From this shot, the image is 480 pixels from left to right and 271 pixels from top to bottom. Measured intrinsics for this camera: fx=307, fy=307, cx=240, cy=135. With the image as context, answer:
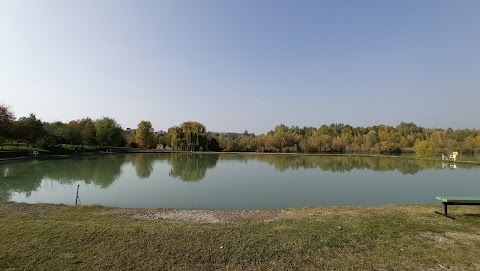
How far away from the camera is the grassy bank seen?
19.0 feet

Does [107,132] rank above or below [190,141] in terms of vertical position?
above

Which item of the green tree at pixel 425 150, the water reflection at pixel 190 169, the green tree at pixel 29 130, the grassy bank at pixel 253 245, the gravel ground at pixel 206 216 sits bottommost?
the water reflection at pixel 190 169

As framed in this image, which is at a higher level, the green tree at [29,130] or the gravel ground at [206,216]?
the green tree at [29,130]

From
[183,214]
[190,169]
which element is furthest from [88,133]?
[183,214]

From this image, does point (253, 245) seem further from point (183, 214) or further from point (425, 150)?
point (425, 150)

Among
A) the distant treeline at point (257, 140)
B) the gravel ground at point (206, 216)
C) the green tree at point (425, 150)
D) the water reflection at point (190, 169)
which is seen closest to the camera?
the gravel ground at point (206, 216)

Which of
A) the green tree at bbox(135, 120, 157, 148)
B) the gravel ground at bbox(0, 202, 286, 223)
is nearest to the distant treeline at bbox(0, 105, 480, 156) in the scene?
the green tree at bbox(135, 120, 157, 148)

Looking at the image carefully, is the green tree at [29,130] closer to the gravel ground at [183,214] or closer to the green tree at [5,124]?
the green tree at [5,124]

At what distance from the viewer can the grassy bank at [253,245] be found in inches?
228

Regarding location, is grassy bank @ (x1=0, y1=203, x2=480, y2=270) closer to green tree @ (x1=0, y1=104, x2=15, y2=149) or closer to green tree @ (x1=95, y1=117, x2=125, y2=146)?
green tree @ (x1=0, y1=104, x2=15, y2=149)

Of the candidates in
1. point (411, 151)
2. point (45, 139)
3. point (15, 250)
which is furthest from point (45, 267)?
point (411, 151)

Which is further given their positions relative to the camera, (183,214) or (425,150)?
(425,150)

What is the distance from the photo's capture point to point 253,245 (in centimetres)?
677

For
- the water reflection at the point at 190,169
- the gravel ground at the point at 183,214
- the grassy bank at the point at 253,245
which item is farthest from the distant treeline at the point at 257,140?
the grassy bank at the point at 253,245
